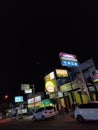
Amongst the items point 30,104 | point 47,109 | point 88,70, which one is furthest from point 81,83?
point 30,104

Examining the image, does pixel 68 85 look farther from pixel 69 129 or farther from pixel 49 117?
pixel 69 129

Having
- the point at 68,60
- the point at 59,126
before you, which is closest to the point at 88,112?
the point at 59,126

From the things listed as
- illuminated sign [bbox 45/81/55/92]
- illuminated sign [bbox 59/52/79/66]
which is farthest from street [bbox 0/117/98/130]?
illuminated sign [bbox 45/81/55/92]

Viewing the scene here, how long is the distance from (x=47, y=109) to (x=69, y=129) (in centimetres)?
1184

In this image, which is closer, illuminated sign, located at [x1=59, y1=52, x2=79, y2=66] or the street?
the street

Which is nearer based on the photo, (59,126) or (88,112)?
(59,126)

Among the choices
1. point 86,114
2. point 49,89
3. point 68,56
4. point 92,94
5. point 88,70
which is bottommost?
point 86,114

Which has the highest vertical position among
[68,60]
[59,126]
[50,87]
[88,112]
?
[68,60]

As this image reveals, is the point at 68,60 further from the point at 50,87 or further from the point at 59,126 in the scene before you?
the point at 59,126

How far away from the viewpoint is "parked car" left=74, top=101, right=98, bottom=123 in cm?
1260

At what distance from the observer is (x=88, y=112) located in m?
13.1

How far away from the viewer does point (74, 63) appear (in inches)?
950

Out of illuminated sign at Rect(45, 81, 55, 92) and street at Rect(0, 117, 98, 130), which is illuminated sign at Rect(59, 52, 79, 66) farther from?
street at Rect(0, 117, 98, 130)

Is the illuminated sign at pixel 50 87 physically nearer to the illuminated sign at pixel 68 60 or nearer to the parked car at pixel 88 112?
the illuminated sign at pixel 68 60
